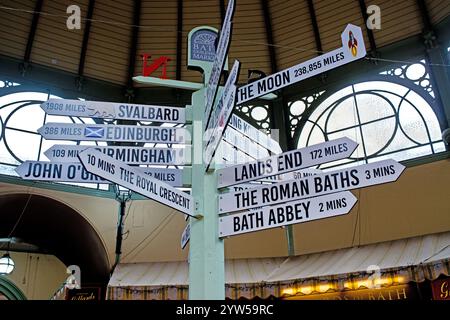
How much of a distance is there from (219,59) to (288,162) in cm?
110

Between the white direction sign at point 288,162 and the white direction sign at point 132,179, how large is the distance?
438 millimetres

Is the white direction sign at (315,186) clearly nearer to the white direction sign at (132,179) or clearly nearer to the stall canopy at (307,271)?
the white direction sign at (132,179)

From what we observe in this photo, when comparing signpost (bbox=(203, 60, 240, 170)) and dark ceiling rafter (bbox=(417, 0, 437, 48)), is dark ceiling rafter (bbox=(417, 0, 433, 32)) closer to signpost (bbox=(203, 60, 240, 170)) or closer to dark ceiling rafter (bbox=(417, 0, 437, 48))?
dark ceiling rafter (bbox=(417, 0, 437, 48))

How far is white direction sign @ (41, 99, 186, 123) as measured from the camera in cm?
477

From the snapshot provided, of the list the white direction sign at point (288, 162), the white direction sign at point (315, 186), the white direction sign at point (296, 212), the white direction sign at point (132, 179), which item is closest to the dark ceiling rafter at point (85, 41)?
the white direction sign at point (288, 162)

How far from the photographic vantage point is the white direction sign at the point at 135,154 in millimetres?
4602

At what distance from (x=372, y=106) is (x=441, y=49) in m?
A: 2.04

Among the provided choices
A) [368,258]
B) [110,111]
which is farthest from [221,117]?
[368,258]

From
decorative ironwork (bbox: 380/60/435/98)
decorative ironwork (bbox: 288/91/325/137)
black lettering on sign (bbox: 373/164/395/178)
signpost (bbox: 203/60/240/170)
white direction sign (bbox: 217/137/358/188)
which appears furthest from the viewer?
decorative ironwork (bbox: 288/91/325/137)

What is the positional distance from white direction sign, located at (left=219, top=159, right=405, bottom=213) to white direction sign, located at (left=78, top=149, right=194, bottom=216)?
386 mm

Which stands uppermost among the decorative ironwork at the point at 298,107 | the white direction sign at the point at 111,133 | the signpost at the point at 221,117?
the decorative ironwork at the point at 298,107

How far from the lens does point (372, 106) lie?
12.2m

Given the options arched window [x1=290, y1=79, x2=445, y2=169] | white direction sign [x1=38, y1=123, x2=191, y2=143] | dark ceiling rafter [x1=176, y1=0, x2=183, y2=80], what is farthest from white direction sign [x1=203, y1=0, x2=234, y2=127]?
dark ceiling rafter [x1=176, y1=0, x2=183, y2=80]
